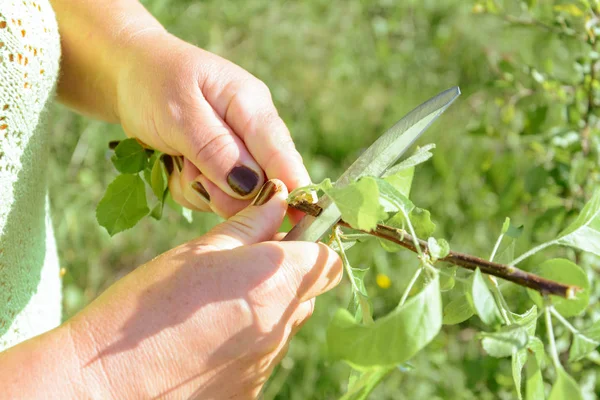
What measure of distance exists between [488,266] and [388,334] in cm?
15

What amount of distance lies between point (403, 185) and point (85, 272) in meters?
1.44

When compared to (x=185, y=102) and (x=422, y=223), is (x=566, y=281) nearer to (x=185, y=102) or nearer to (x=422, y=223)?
(x=422, y=223)

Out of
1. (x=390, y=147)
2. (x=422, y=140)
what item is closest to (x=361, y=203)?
(x=390, y=147)

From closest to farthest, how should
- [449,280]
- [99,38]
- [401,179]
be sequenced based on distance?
[449,280] < [401,179] < [99,38]

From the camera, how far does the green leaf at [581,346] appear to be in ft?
2.00

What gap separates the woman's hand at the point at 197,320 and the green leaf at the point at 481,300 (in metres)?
0.21

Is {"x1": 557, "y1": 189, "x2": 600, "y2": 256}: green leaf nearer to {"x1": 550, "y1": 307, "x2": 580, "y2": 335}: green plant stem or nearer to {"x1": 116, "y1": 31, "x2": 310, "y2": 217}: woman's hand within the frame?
{"x1": 550, "y1": 307, "x2": 580, "y2": 335}: green plant stem

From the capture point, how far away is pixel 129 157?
1.04 m

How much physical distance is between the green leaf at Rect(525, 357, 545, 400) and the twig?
8 cm

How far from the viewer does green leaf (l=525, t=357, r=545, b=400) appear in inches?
23.6

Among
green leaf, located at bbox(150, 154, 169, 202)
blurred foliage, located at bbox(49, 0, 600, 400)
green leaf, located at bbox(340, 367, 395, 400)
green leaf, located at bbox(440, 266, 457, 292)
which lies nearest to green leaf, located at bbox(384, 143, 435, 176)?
green leaf, located at bbox(440, 266, 457, 292)

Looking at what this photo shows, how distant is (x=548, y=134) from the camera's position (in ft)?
4.49

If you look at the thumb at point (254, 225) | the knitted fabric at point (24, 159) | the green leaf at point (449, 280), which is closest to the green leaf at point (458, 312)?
the green leaf at point (449, 280)

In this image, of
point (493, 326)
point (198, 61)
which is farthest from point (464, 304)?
point (198, 61)
